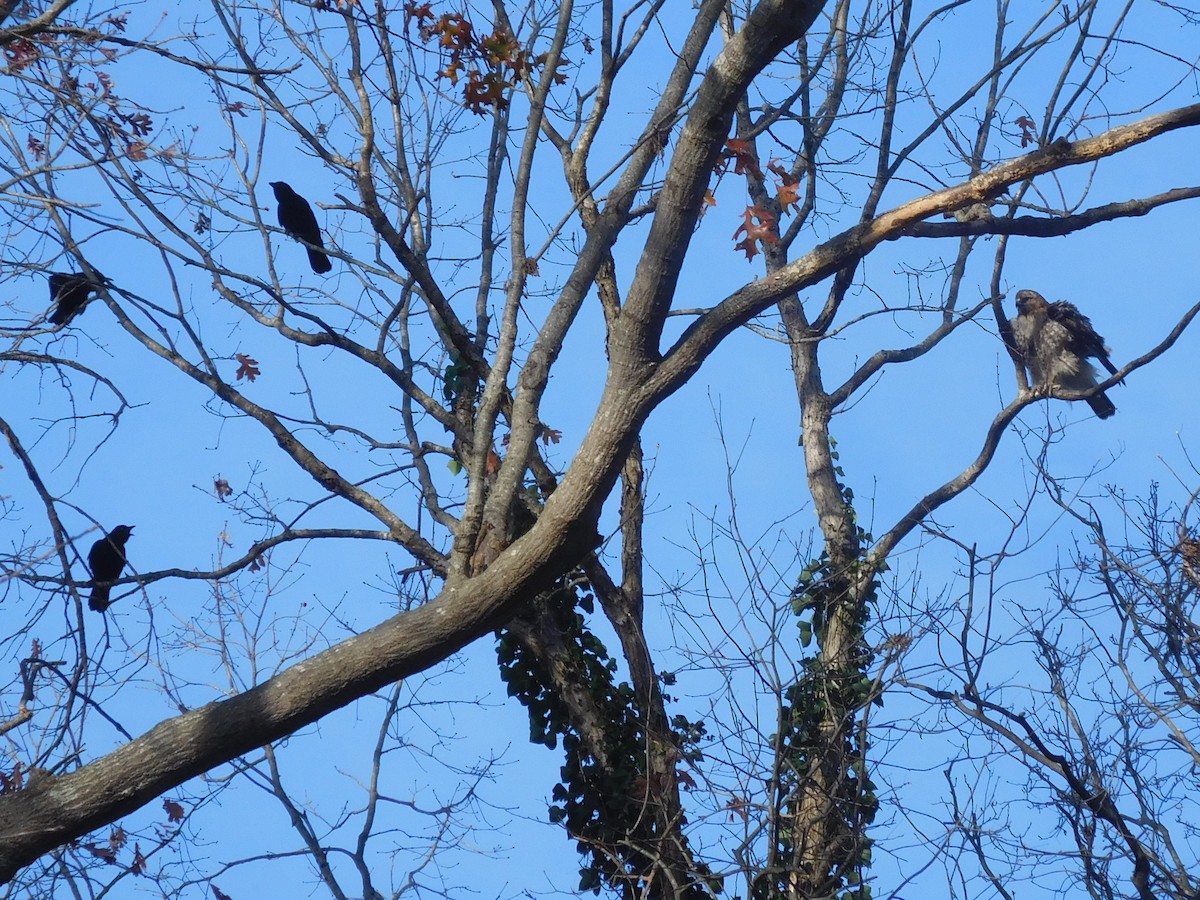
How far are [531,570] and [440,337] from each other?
12.9 feet

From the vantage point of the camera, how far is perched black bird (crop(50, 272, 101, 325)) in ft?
19.9

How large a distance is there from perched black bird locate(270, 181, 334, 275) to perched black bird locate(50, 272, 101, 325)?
1.79m

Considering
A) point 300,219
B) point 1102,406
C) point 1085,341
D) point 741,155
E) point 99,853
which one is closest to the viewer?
point 741,155

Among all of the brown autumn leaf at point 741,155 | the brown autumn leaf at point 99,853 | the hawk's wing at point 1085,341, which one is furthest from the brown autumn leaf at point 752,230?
the hawk's wing at point 1085,341

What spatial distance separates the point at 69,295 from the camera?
6.98 meters

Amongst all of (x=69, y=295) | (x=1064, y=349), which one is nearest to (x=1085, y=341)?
(x=1064, y=349)

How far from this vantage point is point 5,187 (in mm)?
4555

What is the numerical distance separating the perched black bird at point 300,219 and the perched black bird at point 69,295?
1.79m

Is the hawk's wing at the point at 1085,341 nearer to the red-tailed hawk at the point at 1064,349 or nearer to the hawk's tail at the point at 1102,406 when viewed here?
the red-tailed hawk at the point at 1064,349

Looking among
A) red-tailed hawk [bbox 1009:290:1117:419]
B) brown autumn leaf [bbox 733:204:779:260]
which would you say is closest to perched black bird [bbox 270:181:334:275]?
brown autumn leaf [bbox 733:204:779:260]

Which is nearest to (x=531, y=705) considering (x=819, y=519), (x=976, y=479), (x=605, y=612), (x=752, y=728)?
(x=605, y=612)

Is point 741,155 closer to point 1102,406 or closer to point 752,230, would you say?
point 752,230

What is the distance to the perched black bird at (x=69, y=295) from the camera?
6078mm

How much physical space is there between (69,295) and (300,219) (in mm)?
2503
